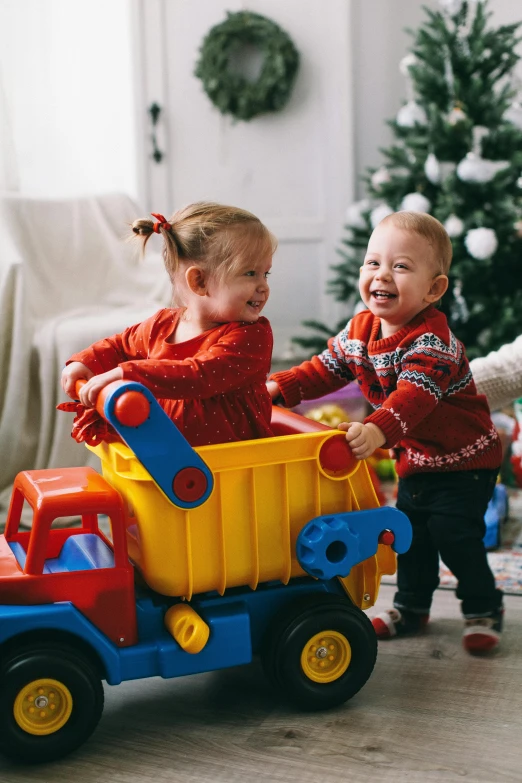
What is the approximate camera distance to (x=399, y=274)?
1493 mm

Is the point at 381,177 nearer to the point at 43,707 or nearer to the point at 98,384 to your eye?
the point at 98,384

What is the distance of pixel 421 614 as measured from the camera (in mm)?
1694

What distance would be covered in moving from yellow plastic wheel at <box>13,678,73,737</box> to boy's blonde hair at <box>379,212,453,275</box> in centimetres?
87

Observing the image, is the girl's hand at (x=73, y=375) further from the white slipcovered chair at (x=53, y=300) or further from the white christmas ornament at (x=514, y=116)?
the white christmas ornament at (x=514, y=116)

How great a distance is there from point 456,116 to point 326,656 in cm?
211

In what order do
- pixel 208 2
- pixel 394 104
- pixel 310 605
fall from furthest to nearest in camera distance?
pixel 394 104, pixel 208 2, pixel 310 605

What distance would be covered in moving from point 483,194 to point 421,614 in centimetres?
173

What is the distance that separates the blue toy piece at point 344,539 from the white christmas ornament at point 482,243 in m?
1.69

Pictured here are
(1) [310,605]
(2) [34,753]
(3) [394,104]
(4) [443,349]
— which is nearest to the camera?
(2) [34,753]

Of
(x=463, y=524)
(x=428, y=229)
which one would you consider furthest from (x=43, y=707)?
(x=428, y=229)

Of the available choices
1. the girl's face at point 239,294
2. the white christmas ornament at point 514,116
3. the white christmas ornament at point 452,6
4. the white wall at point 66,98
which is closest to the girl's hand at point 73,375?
the girl's face at point 239,294

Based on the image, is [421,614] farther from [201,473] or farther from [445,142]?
[445,142]

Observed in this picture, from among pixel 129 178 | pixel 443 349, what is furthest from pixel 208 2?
pixel 443 349

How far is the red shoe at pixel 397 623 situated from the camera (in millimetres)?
1652
